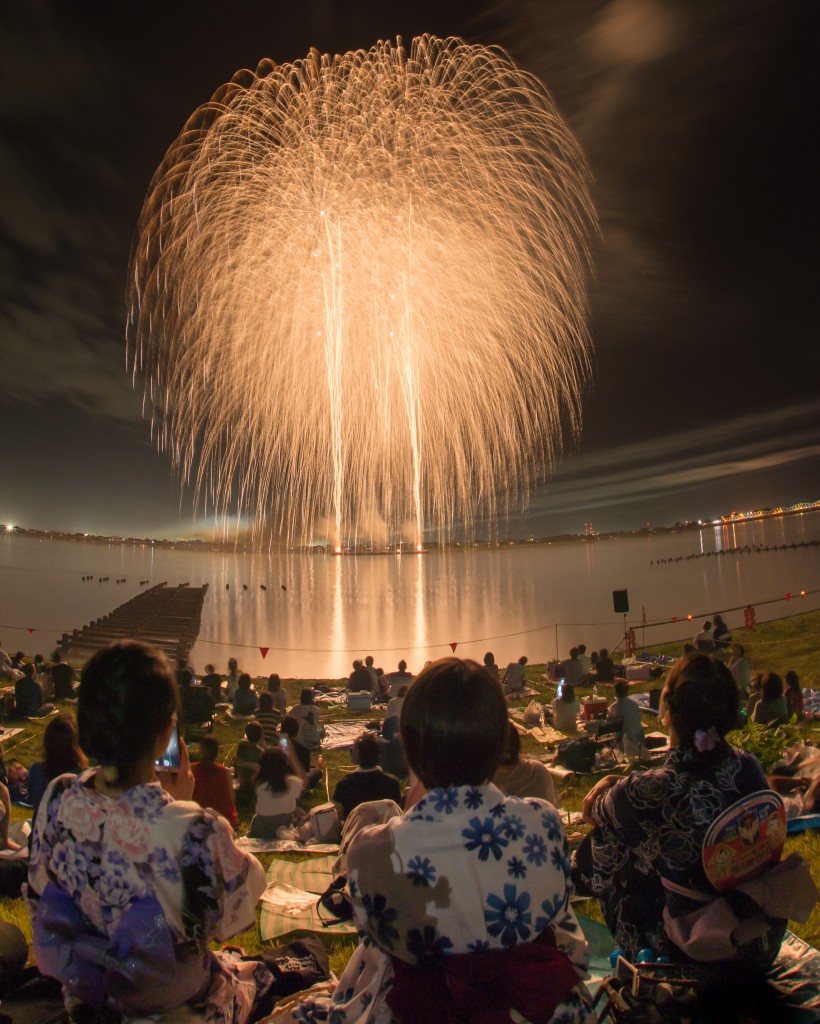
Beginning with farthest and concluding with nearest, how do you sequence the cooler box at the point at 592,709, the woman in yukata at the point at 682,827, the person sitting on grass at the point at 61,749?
the cooler box at the point at 592,709 → the person sitting on grass at the point at 61,749 → the woman in yukata at the point at 682,827

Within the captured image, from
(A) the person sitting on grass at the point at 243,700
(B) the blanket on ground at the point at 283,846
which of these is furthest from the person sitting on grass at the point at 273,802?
(A) the person sitting on grass at the point at 243,700

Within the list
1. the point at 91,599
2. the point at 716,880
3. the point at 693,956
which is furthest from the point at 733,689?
the point at 91,599

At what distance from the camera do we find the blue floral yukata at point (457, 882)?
6.85 feet

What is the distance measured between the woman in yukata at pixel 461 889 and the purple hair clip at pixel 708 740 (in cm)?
107

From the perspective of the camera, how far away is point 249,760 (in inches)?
357

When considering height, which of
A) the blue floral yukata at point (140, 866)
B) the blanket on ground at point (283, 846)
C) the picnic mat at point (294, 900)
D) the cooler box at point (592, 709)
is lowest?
the blanket on ground at point (283, 846)

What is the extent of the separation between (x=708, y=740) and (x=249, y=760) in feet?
24.2

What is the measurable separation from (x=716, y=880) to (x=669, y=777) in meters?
0.44

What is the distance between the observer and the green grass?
14.0 feet

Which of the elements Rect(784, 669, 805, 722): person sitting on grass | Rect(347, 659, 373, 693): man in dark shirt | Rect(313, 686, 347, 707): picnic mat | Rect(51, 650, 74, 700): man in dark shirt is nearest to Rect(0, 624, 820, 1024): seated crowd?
Rect(784, 669, 805, 722): person sitting on grass

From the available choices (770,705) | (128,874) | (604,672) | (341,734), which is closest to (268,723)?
(341,734)

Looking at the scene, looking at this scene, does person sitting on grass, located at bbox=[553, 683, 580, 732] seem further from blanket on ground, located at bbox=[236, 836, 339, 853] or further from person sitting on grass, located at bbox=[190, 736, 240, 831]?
person sitting on grass, located at bbox=[190, 736, 240, 831]

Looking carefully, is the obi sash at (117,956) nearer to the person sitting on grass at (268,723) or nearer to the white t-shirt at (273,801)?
the white t-shirt at (273,801)

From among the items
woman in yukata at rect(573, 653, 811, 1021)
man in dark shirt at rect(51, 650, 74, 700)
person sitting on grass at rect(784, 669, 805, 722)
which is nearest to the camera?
woman in yukata at rect(573, 653, 811, 1021)
